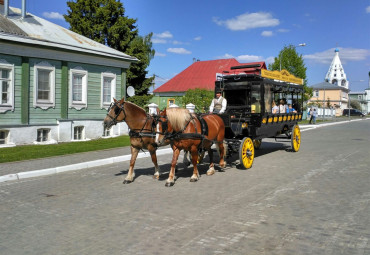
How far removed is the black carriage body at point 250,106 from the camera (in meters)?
11.5

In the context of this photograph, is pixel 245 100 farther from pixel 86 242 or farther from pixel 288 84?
pixel 86 242

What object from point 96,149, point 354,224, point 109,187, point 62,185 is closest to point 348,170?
point 354,224

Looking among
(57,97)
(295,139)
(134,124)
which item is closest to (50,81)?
(57,97)

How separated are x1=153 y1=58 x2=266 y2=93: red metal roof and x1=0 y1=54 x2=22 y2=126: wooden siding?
1350 inches

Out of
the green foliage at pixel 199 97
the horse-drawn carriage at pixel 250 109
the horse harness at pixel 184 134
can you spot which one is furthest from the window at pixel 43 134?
the green foliage at pixel 199 97

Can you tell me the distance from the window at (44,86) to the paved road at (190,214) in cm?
754

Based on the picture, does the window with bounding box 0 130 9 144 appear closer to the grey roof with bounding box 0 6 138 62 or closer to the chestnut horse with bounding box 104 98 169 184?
the grey roof with bounding box 0 6 138 62

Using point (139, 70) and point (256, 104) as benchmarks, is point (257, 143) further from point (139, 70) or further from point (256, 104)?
point (139, 70)

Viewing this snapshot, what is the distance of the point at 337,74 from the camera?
439ft

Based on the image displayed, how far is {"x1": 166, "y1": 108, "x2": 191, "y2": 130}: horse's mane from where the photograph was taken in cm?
881

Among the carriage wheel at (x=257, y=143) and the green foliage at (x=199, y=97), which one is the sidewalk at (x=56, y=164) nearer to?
the carriage wheel at (x=257, y=143)

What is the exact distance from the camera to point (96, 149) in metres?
14.7

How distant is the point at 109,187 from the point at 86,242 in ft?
11.6

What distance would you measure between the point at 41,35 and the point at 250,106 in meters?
10.8
